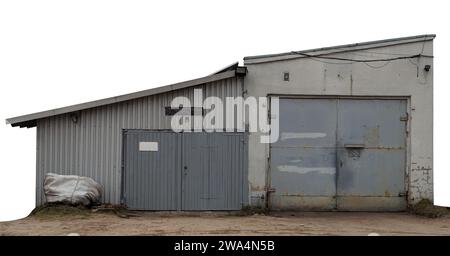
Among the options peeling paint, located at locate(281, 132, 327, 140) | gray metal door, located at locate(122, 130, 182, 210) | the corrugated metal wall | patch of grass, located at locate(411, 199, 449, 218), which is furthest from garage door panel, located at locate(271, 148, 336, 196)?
the corrugated metal wall

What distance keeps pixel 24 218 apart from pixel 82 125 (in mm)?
2585

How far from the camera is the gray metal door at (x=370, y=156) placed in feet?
47.7

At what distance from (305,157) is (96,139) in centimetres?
527

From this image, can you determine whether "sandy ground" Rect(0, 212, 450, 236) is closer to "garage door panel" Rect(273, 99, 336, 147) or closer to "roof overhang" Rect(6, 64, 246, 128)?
"garage door panel" Rect(273, 99, 336, 147)

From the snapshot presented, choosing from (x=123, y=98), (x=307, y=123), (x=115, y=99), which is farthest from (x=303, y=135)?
(x=115, y=99)

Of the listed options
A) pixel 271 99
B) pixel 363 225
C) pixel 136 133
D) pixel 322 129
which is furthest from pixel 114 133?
pixel 363 225

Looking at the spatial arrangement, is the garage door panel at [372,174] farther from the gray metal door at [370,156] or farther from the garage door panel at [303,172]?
the garage door panel at [303,172]

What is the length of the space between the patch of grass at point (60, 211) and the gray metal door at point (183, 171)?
1.27 m

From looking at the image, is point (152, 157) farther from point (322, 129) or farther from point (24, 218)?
point (322, 129)

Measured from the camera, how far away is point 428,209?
14.2 m

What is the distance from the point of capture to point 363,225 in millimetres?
12664

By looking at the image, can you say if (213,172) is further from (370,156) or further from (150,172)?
(370,156)

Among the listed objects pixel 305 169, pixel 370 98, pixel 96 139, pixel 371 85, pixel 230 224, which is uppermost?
pixel 371 85

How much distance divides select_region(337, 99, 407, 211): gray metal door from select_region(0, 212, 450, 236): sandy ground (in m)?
0.50
